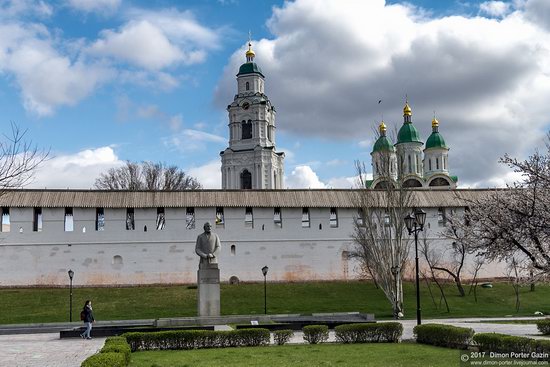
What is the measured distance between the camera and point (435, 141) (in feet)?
225

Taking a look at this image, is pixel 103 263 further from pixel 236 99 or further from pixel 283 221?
pixel 236 99

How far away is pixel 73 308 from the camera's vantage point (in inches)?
1117

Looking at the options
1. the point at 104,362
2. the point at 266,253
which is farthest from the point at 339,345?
the point at 266,253

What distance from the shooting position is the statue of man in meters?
20.2

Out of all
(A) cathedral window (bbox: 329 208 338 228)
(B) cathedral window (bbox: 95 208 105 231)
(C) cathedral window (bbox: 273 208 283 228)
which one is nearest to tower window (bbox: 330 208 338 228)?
(A) cathedral window (bbox: 329 208 338 228)

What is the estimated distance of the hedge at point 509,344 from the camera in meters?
10.7

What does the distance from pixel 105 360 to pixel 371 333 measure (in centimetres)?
739

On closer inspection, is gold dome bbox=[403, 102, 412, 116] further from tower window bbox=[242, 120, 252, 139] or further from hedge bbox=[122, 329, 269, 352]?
hedge bbox=[122, 329, 269, 352]

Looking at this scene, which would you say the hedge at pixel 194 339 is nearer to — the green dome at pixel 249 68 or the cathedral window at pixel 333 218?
the cathedral window at pixel 333 218

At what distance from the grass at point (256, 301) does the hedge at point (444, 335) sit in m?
11.5

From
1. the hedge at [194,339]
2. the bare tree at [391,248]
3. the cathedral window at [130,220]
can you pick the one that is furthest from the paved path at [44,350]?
the cathedral window at [130,220]

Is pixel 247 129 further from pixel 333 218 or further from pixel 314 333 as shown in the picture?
pixel 314 333

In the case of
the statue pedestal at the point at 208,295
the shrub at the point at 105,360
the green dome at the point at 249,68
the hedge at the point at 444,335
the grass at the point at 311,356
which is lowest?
the grass at the point at 311,356

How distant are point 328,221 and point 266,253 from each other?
13.1 feet
